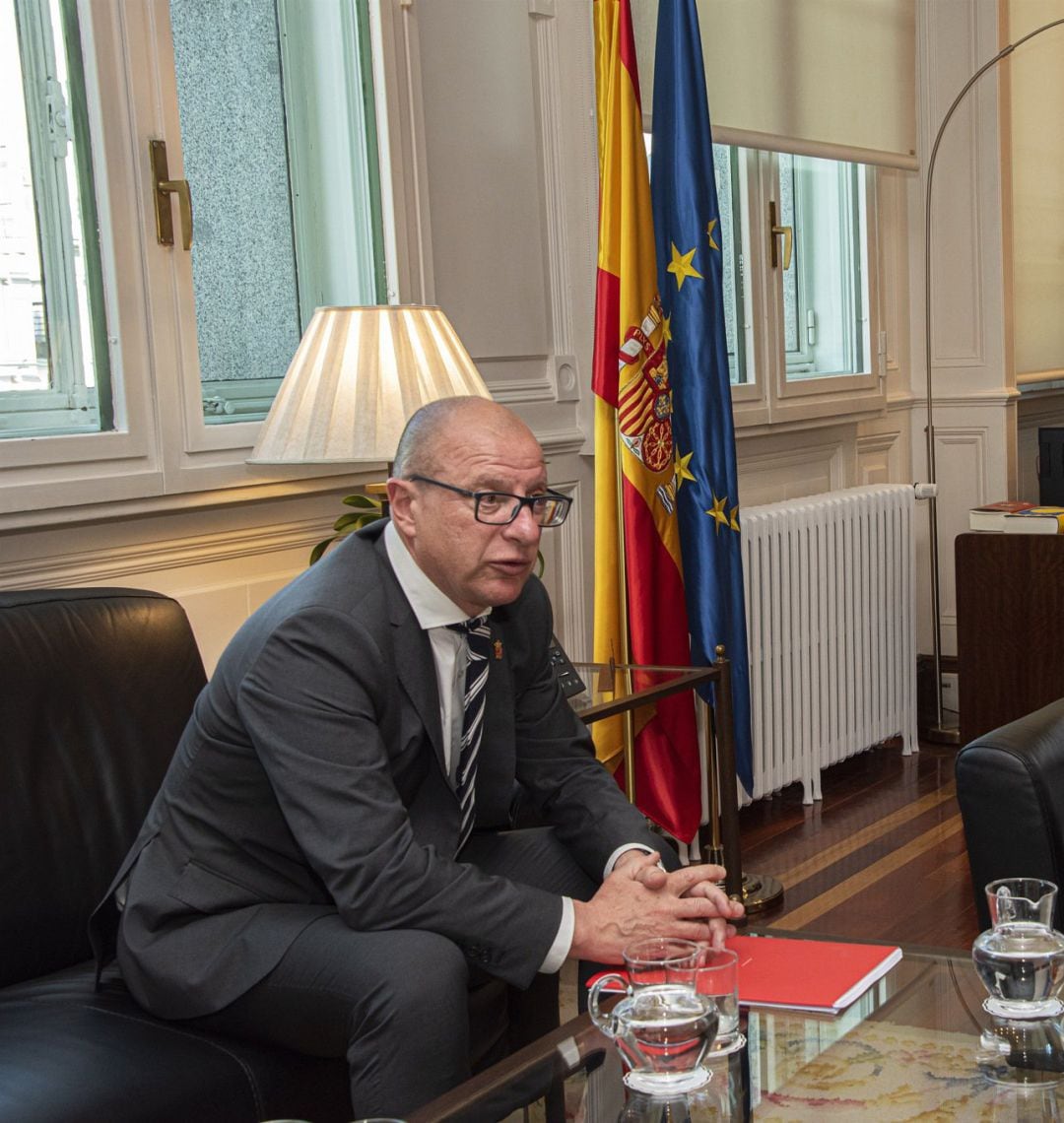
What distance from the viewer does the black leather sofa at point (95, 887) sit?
5.70ft

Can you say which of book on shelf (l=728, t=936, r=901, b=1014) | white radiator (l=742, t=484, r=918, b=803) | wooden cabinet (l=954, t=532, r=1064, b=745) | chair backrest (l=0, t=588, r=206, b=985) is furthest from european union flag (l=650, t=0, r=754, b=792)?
book on shelf (l=728, t=936, r=901, b=1014)

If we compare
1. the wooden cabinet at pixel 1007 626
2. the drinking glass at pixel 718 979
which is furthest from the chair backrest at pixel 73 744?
the wooden cabinet at pixel 1007 626

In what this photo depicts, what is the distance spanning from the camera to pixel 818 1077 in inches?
57.6

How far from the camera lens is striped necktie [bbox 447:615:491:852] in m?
2.09

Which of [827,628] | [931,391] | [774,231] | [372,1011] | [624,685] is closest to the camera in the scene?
[372,1011]

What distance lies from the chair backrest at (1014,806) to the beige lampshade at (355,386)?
1.02 metres

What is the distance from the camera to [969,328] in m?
5.04

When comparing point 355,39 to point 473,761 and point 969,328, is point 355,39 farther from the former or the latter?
point 969,328

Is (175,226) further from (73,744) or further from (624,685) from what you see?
(624,685)

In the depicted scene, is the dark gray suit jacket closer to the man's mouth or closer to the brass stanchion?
A: the man's mouth

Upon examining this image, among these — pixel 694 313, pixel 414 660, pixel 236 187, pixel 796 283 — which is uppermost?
pixel 236 187

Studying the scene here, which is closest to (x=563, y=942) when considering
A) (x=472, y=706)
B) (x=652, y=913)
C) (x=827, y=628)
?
(x=652, y=913)

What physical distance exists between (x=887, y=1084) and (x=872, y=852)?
2.40 m

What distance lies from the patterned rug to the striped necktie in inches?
26.0
